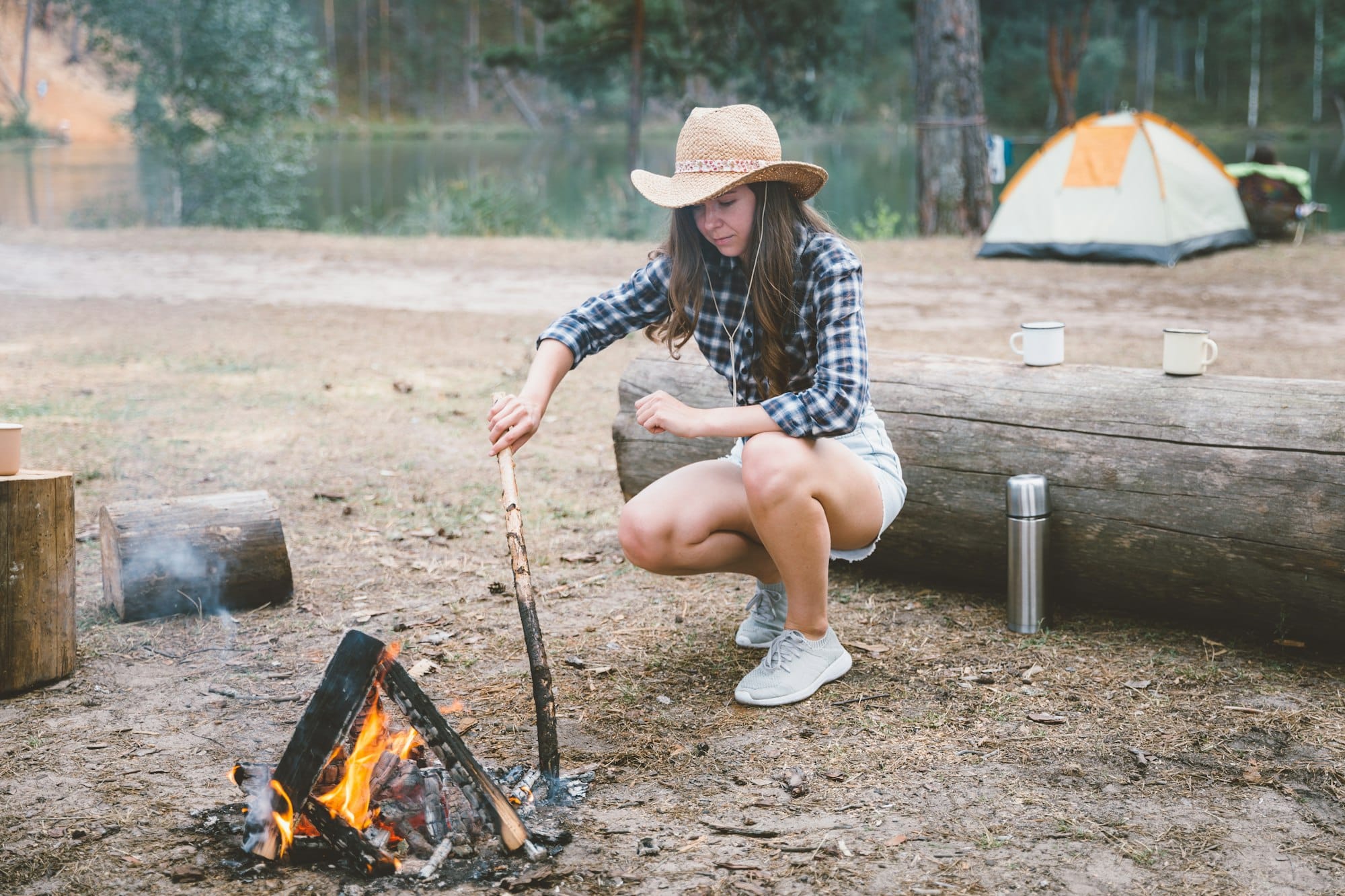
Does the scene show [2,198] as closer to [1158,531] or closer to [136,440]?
[136,440]

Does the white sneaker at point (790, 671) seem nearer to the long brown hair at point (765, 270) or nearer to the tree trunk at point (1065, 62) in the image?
the long brown hair at point (765, 270)

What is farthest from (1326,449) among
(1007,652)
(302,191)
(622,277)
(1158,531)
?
(302,191)

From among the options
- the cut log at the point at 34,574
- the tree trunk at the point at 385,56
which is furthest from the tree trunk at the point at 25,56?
the cut log at the point at 34,574

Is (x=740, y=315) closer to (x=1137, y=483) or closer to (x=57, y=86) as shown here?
(x=1137, y=483)

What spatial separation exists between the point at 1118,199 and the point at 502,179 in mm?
12957

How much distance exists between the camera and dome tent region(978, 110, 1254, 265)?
417 inches

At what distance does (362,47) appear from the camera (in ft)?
196

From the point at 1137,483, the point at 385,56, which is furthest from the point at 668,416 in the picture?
the point at 385,56

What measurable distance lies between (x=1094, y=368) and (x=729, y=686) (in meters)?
1.37

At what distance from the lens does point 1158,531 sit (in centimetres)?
300

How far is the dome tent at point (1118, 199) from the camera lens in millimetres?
10586

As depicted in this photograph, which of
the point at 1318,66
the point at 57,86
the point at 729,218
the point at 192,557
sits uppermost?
the point at 1318,66

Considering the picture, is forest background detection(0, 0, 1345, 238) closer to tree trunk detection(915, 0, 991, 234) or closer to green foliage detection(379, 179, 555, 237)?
green foliage detection(379, 179, 555, 237)

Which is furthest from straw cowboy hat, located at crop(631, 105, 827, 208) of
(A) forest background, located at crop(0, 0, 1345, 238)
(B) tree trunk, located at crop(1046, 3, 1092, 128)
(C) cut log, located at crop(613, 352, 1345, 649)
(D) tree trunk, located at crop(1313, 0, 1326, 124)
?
(D) tree trunk, located at crop(1313, 0, 1326, 124)
